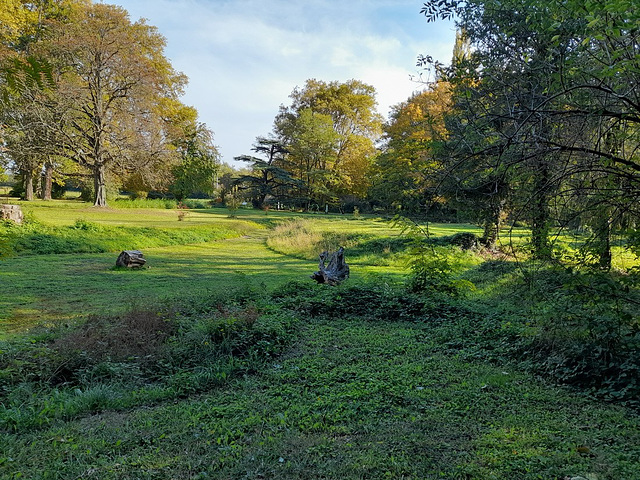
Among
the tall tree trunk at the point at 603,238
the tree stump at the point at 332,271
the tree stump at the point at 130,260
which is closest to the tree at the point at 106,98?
the tree stump at the point at 130,260

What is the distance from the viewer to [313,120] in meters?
46.4

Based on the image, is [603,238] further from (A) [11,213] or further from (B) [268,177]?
Result: (B) [268,177]

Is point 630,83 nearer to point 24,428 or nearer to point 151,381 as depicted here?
point 151,381

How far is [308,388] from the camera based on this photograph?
173 inches

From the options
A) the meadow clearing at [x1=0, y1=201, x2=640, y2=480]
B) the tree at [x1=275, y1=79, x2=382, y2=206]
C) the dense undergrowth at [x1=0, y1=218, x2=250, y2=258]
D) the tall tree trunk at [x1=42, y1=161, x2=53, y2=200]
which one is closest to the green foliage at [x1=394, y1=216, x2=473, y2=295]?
the meadow clearing at [x1=0, y1=201, x2=640, y2=480]

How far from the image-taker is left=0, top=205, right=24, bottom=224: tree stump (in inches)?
574

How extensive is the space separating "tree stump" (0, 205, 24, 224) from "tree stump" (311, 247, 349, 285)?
12052mm

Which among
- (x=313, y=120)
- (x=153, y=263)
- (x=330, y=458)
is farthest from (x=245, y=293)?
(x=313, y=120)

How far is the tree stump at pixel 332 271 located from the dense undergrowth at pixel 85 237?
904 cm

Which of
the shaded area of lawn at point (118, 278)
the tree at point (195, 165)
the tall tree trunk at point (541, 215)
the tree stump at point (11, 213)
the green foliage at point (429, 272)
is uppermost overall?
the tree at point (195, 165)

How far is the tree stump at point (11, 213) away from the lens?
14.6 meters

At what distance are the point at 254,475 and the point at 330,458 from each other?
56 centimetres

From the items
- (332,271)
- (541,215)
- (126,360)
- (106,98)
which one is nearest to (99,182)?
(106,98)

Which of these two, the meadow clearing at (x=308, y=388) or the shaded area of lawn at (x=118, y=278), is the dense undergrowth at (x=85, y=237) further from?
the meadow clearing at (x=308, y=388)
